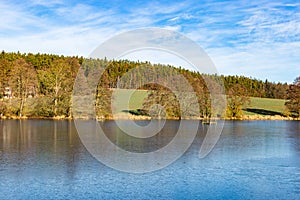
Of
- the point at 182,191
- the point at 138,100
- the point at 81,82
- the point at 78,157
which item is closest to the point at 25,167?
the point at 78,157

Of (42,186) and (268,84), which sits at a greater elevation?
(268,84)

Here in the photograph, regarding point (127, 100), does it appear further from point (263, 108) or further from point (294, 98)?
point (263, 108)

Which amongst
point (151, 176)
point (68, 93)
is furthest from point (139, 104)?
point (151, 176)

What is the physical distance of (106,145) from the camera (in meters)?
27.9

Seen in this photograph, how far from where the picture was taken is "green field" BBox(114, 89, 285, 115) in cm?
6930

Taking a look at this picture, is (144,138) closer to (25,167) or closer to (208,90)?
(25,167)

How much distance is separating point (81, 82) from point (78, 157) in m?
38.4

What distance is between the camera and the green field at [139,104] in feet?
227

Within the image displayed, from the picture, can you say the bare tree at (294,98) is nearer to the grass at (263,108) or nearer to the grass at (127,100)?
the grass at (263,108)

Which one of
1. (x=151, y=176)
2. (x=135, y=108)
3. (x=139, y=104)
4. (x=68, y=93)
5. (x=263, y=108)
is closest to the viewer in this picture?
(x=151, y=176)

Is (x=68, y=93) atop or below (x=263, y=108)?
atop

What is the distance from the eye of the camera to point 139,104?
73.2 meters

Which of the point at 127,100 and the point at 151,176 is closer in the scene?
the point at 151,176

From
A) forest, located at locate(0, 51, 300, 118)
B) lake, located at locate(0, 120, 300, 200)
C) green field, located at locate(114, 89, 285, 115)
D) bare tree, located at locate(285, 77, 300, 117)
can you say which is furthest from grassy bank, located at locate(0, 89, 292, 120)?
lake, located at locate(0, 120, 300, 200)
